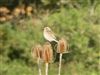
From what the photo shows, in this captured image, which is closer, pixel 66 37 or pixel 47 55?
pixel 47 55

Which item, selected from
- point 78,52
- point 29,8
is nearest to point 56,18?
point 78,52

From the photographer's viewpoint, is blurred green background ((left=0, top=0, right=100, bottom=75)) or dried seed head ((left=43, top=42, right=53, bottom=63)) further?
blurred green background ((left=0, top=0, right=100, bottom=75))

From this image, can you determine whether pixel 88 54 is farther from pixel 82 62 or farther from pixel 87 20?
pixel 87 20

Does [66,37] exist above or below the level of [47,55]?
below

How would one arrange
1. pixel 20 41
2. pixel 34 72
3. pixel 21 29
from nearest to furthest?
pixel 34 72 → pixel 20 41 → pixel 21 29

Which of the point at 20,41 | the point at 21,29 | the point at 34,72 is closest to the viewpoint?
the point at 34,72

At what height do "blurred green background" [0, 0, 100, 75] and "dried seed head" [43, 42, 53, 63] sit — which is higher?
"dried seed head" [43, 42, 53, 63]

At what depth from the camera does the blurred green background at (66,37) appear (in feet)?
17.3

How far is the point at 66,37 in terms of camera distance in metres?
5.43

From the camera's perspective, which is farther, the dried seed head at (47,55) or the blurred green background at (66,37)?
the blurred green background at (66,37)

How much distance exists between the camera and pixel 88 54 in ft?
17.8

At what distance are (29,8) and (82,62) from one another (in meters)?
1.62

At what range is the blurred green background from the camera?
528cm

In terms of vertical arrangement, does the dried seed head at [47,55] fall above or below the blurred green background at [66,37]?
above
